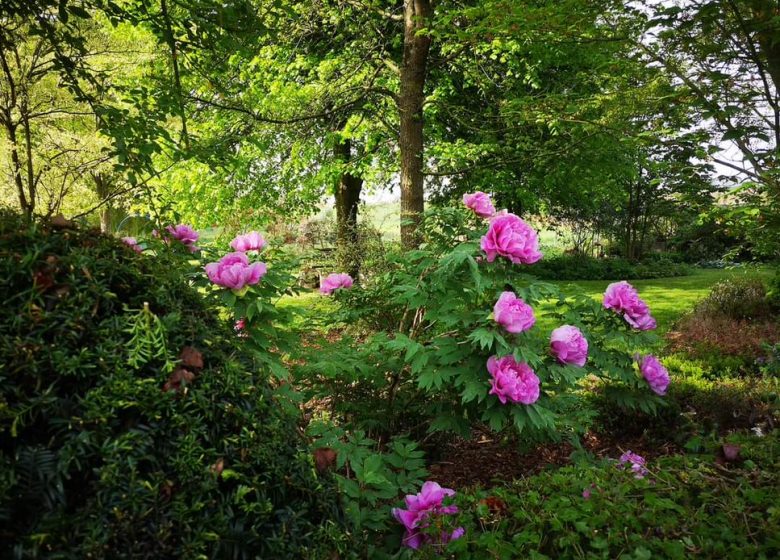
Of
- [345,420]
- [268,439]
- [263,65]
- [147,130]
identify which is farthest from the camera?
→ [263,65]

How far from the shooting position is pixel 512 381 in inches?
88.2

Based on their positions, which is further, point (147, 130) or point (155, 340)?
point (147, 130)

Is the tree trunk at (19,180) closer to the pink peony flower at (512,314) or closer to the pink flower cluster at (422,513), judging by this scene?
the pink flower cluster at (422,513)

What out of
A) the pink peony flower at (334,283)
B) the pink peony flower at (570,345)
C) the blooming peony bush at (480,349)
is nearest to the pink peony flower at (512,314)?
the blooming peony bush at (480,349)

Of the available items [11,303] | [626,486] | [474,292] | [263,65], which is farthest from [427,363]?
[263,65]

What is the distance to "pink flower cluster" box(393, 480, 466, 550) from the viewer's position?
1794mm

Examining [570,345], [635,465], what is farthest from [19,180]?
[635,465]

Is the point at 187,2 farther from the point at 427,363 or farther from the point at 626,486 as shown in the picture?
the point at 626,486

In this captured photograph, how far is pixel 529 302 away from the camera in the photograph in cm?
261

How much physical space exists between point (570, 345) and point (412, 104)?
5.63 meters

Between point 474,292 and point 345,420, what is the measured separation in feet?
4.43

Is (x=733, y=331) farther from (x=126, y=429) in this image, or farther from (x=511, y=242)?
(x=126, y=429)

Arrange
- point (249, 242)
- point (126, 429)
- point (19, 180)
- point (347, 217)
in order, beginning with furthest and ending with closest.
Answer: point (347, 217) → point (19, 180) → point (249, 242) → point (126, 429)

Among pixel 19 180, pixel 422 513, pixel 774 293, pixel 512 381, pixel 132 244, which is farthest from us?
pixel 774 293
